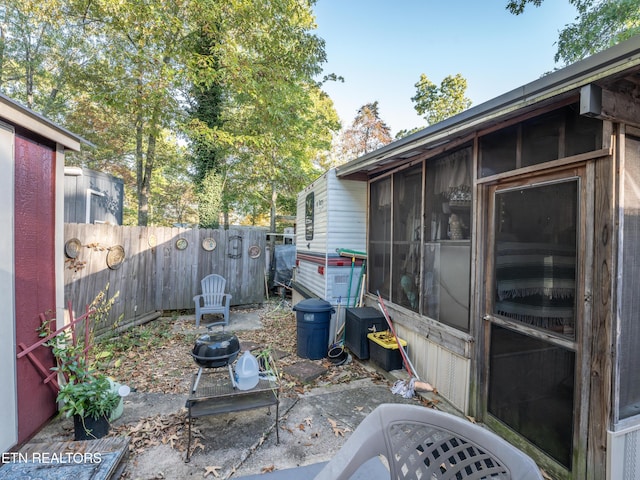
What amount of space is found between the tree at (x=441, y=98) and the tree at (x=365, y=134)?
13.2 ft

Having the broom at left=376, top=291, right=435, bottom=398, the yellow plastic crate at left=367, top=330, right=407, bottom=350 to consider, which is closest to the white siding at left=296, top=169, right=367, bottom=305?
the yellow plastic crate at left=367, top=330, right=407, bottom=350

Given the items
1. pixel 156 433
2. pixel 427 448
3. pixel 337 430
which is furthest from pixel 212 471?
pixel 427 448

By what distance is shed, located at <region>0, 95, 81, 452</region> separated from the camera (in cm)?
234

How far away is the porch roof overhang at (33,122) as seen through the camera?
230 cm

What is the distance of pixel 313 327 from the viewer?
4.47 metres

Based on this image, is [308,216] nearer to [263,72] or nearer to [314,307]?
[314,307]

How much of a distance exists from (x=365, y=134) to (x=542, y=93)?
18.5 metres

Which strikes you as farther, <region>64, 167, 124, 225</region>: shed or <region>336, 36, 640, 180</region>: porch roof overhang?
<region>64, 167, 124, 225</region>: shed

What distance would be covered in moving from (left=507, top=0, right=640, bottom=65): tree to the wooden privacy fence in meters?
8.77

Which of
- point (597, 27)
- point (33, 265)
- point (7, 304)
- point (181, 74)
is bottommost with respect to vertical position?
point (7, 304)

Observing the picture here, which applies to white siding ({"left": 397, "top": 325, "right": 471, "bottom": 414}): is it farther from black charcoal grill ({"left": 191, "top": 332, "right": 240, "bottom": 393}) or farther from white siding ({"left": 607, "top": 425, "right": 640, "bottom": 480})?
black charcoal grill ({"left": 191, "top": 332, "right": 240, "bottom": 393})

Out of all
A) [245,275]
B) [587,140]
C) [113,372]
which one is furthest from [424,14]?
[113,372]

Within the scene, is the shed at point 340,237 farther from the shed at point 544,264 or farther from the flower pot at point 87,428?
the flower pot at point 87,428

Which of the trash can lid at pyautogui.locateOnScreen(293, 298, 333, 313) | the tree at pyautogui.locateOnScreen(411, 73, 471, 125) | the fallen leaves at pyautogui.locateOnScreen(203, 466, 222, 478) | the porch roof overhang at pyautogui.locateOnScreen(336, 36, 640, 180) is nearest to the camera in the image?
the porch roof overhang at pyautogui.locateOnScreen(336, 36, 640, 180)
